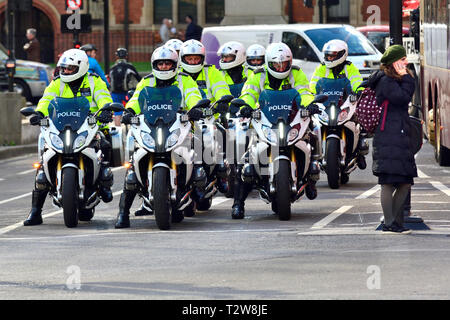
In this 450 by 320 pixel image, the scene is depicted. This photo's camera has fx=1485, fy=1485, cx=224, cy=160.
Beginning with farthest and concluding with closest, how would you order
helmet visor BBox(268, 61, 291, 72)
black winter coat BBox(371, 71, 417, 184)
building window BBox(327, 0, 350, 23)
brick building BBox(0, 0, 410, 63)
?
building window BBox(327, 0, 350, 23) → brick building BBox(0, 0, 410, 63) → helmet visor BBox(268, 61, 291, 72) → black winter coat BBox(371, 71, 417, 184)

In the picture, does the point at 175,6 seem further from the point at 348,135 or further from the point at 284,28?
the point at 348,135

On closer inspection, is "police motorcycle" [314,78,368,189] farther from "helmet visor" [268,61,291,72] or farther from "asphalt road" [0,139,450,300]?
"helmet visor" [268,61,291,72]

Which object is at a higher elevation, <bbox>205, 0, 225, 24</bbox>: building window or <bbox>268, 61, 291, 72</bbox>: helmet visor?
<bbox>205, 0, 225, 24</bbox>: building window

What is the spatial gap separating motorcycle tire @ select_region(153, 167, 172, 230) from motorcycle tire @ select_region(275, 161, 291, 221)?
3.54ft

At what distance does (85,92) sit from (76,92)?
9cm

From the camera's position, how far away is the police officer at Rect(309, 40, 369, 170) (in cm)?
1778

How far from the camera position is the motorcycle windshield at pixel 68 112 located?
14.0 metres

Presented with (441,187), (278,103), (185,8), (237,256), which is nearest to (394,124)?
(237,256)

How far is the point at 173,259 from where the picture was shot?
Result: 11227 millimetres

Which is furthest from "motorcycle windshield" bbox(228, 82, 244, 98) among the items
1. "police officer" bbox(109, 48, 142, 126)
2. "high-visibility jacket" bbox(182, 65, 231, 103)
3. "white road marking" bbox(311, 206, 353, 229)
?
"police officer" bbox(109, 48, 142, 126)

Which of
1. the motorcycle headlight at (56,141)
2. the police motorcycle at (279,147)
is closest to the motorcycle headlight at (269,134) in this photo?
the police motorcycle at (279,147)

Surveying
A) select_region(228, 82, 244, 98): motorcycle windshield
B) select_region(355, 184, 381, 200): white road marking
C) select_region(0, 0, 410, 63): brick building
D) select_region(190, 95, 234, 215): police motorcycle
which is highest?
select_region(0, 0, 410, 63): brick building

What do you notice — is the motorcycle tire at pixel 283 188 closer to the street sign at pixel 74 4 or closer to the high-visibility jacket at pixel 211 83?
the high-visibility jacket at pixel 211 83

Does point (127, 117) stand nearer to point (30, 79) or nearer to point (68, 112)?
point (68, 112)
